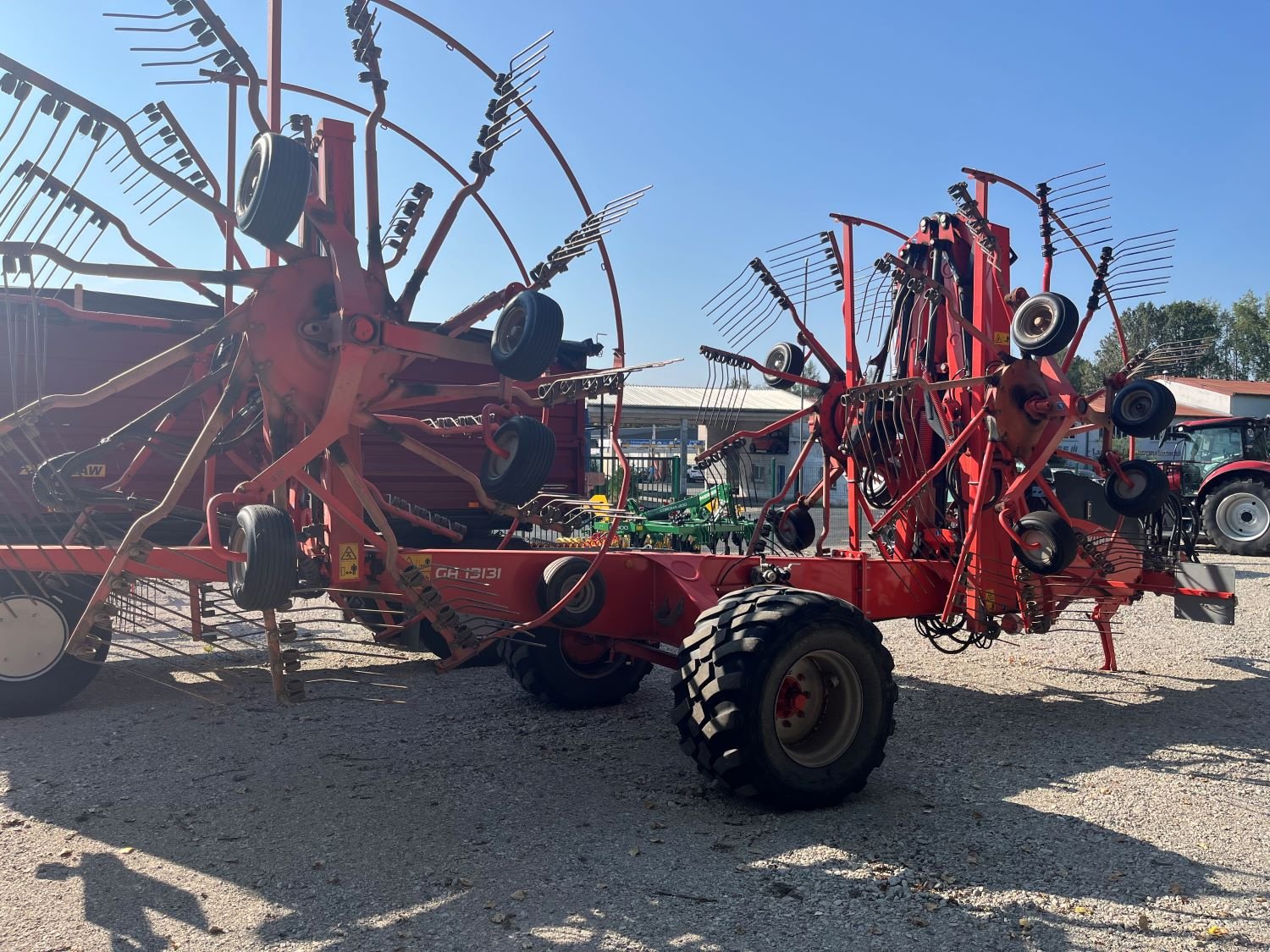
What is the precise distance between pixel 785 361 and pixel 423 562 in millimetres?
3251

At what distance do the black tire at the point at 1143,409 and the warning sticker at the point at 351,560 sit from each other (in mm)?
4791

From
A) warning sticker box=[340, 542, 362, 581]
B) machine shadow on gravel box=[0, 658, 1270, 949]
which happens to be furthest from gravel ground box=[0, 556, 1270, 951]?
warning sticker box=[340, 542, 362, 581]

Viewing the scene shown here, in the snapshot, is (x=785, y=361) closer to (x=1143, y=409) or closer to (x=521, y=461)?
(x=1143, y=409)

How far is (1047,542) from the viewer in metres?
5.87

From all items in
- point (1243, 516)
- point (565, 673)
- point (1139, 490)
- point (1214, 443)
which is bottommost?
point (565, 673)

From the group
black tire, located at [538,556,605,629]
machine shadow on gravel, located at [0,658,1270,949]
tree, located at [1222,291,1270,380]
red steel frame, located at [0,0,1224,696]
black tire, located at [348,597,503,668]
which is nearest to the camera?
machine shadow on gravel, located at [0,658,1270,949]

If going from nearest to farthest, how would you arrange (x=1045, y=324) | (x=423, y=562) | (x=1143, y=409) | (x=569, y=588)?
(x=423, y=562) < (x=569, y=588) < (x=1045, y=324) < (x=1143, y=409)

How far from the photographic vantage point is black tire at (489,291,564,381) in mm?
3994

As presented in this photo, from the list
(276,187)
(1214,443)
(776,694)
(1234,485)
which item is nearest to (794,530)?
(776,694)

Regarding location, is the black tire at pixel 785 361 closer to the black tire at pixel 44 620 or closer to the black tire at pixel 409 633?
the black tire at pixel 409 633

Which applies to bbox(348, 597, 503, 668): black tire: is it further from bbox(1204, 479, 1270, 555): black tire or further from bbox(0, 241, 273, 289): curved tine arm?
bbox(1204, 479, 1270, 555): black tire

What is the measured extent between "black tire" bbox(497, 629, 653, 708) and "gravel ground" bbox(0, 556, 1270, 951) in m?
0.15

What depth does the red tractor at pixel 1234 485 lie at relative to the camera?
16359 mm

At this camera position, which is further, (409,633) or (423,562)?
(409,633)
